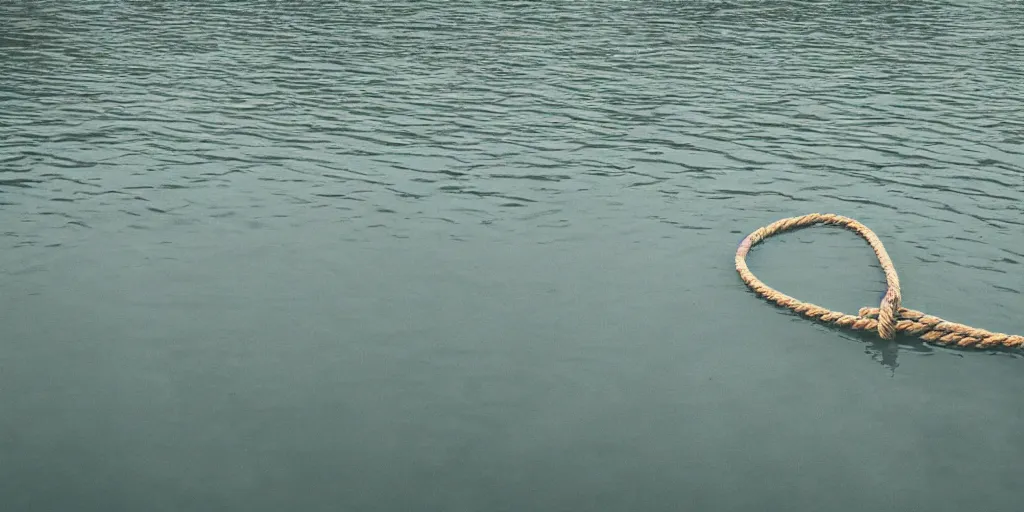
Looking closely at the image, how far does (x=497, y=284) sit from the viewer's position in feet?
50.8

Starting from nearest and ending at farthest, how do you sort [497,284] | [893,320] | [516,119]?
[893,320], [497,284], [516,119]

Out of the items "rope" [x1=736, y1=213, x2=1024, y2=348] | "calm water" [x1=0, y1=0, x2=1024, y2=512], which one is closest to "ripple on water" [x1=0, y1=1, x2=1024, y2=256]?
"calm water" [x1=0, y1=0, x2=1024, y2=512]

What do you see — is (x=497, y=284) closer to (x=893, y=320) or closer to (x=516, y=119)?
(x=893, y=320)

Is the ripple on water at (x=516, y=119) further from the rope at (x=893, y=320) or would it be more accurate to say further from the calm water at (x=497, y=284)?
the rope at (x=893, y=320)

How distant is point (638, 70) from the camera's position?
98.6ft

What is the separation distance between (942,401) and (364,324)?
24.1 ft

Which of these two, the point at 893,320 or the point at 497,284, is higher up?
the point at 893,320

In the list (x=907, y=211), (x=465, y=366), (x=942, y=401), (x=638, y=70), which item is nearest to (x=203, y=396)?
(x=465, y=366)

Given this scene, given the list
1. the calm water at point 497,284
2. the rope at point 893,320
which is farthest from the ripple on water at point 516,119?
the rope at point 893,320

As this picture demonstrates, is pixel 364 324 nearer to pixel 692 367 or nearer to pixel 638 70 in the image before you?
pixel 692 367

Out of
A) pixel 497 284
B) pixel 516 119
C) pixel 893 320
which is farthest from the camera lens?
pixel 516 119

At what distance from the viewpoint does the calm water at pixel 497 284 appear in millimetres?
10953

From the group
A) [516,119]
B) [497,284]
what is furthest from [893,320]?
[516,119]

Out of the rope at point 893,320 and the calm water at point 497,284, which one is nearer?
the calm water at point 497,284
